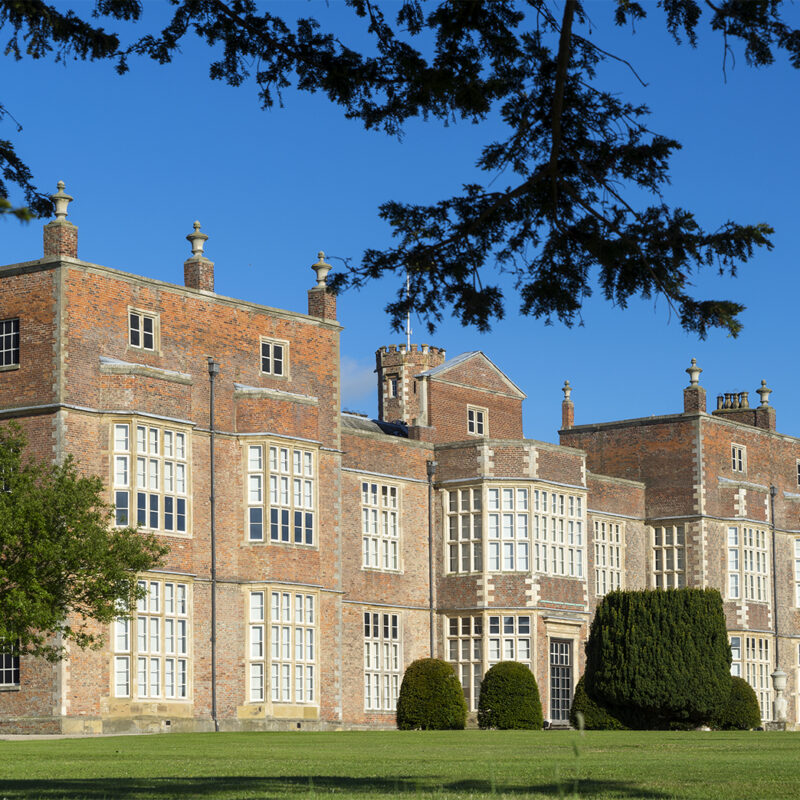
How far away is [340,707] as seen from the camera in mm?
37125

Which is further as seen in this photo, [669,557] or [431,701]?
[669,557]

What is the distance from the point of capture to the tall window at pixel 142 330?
33.6 m

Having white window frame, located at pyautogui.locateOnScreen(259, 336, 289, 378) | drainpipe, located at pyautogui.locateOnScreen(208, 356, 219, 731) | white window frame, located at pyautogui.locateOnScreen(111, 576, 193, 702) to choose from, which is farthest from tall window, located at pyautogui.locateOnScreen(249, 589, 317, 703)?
white window frame, located at pyautogui.locateOnScreen(259, 336, 289, 378)

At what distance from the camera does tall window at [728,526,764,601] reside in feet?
158

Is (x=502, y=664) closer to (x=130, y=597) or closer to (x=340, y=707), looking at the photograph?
(x=340, y=707)

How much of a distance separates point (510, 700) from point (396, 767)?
754 inches

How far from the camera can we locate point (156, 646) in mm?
32812

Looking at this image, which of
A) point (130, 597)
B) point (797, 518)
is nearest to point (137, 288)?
point (130, 597)

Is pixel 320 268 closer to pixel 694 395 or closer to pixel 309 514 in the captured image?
pixel 309 514

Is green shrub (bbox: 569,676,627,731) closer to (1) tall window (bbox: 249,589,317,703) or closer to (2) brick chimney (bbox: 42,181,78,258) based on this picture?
(1) tall window (bbox: 249,589,317,703)

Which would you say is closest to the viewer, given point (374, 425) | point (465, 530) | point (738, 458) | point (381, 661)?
point (381, 661)

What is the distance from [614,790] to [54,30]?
8760 mm

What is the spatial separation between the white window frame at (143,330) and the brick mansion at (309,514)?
5cm

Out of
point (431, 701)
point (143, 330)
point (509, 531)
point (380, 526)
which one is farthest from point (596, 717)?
point (143, 330)
